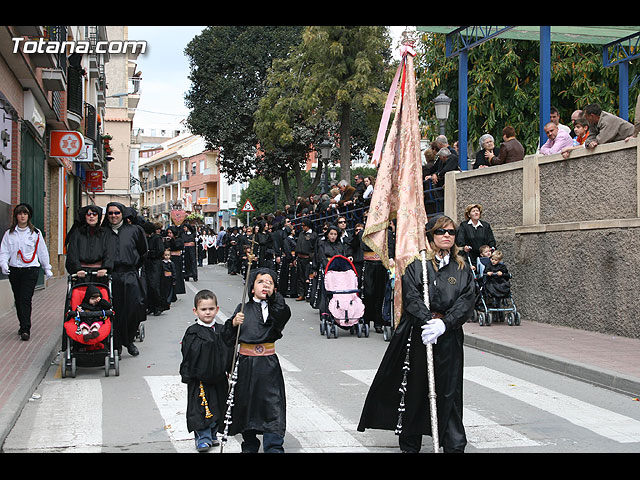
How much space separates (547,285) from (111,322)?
784 centimetres

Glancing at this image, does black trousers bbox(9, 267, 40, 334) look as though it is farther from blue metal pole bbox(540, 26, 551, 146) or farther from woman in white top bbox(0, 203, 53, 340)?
blue metal pole bbox(540, 26, 551, 146)

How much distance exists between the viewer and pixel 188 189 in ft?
314

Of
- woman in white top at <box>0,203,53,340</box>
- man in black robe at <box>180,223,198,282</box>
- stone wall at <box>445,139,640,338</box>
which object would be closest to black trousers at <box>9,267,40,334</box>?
woman in white top at <box>0,203,53,340</box>

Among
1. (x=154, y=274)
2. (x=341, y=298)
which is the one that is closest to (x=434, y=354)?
(x=341, y=298)

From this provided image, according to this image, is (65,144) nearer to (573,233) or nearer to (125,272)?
(125,272)

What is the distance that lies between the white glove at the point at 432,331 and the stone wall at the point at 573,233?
7.20 meters

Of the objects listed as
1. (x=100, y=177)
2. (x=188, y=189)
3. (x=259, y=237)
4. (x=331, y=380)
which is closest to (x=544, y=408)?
(x=331, y=380)

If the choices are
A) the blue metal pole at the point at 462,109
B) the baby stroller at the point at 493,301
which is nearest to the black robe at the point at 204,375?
the baby stroller at the point at 493,301

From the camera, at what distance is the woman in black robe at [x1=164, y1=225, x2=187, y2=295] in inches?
739

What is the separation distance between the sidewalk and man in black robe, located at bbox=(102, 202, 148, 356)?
1003mm

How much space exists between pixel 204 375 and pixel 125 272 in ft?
15.2

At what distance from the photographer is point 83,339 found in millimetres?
9227
